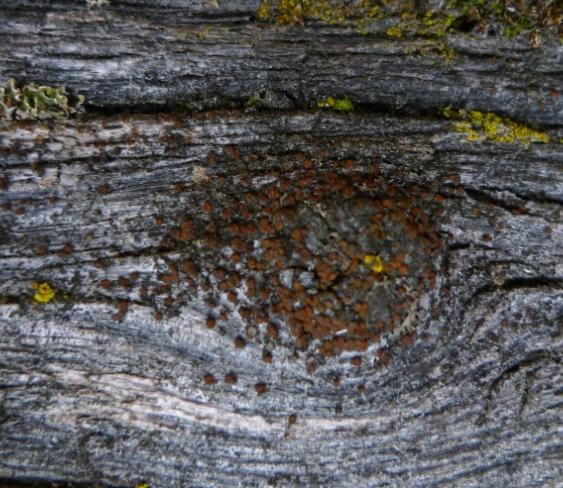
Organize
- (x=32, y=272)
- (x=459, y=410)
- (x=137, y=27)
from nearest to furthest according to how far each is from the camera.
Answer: (x=137, y=27) → (x=32, y=272) → (x=459, y=410)

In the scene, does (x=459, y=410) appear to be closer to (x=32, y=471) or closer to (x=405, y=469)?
(x=405, y=469)

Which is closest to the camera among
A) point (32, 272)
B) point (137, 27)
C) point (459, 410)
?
point (137, 27)

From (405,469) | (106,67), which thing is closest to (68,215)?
(106,67)

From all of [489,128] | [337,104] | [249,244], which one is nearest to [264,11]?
[337,104]

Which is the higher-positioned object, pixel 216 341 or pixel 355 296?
pixel 355 296

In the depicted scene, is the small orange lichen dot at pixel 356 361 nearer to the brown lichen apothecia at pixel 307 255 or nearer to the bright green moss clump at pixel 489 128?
the brown lichen apothecia at pixel 307 255

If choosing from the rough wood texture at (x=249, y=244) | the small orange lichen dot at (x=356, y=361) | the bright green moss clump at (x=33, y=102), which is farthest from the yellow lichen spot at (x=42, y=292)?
the small orange lichen dot at (x=356, y=361)
